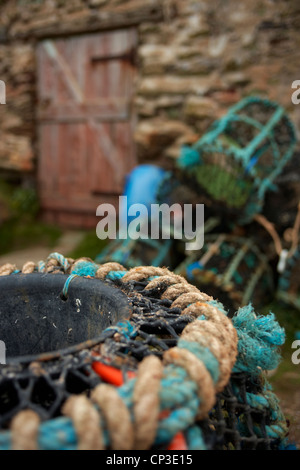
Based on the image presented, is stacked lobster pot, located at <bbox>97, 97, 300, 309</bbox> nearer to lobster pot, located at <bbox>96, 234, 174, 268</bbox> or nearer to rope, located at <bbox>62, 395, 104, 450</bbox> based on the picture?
lobster pot, located at <bbox>96, 234, 174, 268</bbox>

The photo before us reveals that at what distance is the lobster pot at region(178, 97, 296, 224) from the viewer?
2797 millimetres

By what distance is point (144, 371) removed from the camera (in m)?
0.69

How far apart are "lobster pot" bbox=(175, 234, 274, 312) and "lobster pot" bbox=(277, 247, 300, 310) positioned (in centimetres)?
11

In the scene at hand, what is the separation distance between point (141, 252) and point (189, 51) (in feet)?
7.46

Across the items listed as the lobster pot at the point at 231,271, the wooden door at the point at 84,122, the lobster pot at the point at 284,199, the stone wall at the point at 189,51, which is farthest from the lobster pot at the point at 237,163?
the wooden door at the point at 84,122

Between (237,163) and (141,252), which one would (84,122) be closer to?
(141,252)

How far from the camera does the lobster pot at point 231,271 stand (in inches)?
97.7

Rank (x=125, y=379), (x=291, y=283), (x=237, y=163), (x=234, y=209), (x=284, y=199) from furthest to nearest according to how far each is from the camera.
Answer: (x=284, y=199) → (x=291, y=283) → (x=234, y=209) → (x=237, y=163) → (x=125, y=379)

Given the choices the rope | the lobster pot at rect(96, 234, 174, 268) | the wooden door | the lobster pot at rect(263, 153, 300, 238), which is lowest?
the lobster pot at rect(96, 234, 174, 268)

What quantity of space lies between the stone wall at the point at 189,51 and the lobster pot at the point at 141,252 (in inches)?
55.6

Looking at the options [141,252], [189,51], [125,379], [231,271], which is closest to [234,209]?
[231,271]

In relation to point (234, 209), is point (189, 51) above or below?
above

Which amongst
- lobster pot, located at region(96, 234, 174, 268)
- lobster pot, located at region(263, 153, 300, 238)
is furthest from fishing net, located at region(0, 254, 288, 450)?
lobster pot, located at region(263, 153, 300, 238)

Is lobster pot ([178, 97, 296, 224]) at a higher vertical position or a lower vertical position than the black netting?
higher
